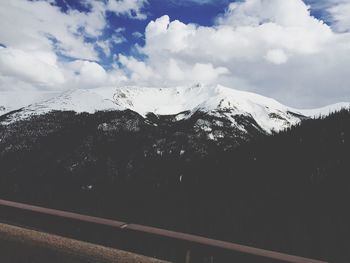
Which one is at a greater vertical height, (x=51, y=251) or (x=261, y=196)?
(x=261, y=196)

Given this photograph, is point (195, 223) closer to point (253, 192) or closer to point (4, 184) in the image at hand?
point (253, 192)

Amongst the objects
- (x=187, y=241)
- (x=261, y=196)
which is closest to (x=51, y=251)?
(x=187, y=241)

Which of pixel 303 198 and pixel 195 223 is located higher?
pixel 303 198

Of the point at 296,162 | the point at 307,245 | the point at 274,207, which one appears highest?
the point at 296,162

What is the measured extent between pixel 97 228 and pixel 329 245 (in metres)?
89.7

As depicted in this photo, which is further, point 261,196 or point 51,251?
point 261,196

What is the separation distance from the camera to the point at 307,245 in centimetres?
8738

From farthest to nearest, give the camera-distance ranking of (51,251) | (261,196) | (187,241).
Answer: (261,196), (51,251), (187,241)

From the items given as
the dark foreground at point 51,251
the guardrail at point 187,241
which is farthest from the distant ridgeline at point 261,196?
the guardrail at point 187,241

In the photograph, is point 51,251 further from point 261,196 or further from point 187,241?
point 261,196

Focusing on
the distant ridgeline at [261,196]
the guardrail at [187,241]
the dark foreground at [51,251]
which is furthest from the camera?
the distant ridgeline at [261,196]

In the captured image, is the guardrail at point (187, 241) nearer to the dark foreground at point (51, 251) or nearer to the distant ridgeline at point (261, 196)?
the dark foreground at point (51, 251)

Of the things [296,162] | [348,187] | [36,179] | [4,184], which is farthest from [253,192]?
[36,179]

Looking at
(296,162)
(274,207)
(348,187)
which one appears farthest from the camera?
(296,162)
